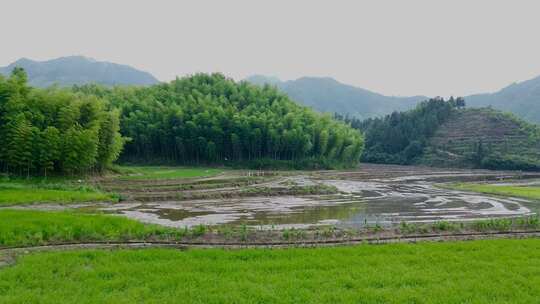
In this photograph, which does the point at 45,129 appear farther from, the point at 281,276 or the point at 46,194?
the point at 281,276

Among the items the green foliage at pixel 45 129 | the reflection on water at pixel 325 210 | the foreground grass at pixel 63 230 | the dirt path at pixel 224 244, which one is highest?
the green foliage at pixel 45 129

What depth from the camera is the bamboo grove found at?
33188 mm

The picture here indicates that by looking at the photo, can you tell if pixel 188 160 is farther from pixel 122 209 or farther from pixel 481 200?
pixel 481 200

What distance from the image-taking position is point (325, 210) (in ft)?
85.1

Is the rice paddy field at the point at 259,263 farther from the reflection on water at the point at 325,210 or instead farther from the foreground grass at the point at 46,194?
the foreground grass at the point at 46,194

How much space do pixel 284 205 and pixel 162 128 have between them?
35934 millimetres

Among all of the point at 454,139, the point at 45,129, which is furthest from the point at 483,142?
the point at 45,129

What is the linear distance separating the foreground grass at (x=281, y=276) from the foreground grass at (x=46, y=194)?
52.6ft

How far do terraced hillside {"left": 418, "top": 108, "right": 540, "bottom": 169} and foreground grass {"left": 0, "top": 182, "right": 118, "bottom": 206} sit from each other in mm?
78401

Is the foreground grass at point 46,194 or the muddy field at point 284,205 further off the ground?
the foreground grass at point 46,194

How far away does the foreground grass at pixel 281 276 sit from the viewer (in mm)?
7691

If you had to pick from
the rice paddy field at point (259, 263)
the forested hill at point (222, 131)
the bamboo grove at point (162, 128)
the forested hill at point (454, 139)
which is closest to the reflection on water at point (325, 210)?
the rice paddy field at point (259, 263)

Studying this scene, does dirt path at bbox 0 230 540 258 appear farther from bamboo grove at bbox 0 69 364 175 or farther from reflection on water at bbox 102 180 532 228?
bamboo grove at bbox 0 69 364 175

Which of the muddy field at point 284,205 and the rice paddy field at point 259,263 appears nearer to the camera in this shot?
the rice paddy field at point 259,263
